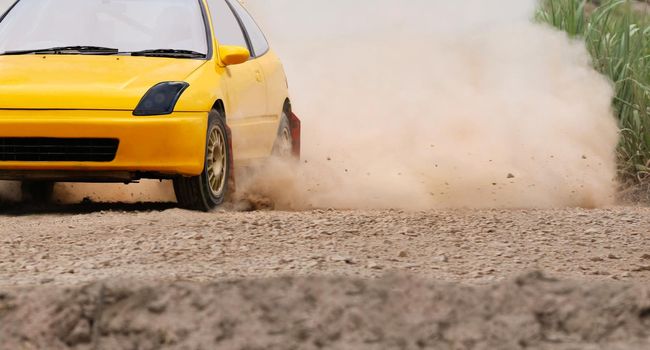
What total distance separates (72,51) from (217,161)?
1161 mm

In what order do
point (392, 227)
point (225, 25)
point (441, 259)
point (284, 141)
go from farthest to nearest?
1. point (284, 141)
2. point (225, 25)
3. point (392, 227)
4. point (441, 259)

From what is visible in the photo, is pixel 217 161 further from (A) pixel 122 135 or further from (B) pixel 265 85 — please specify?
(B) pixel 265 85

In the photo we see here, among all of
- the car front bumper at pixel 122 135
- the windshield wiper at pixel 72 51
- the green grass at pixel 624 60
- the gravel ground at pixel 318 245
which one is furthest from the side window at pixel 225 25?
the green grass at pixel 624 60

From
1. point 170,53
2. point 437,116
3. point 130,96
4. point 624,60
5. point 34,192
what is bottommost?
point 34,192

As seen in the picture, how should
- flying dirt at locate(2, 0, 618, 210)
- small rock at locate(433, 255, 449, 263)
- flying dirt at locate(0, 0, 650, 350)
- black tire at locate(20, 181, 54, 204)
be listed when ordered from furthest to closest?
1. flying dirt at locate(2, 0, 618, 210)
2. black tire at locate(20, 181, 54, 204)
3. small rock at locate(433, 255, 449, 263)
4. flying dirt at locate(0, 0, 650, 350)

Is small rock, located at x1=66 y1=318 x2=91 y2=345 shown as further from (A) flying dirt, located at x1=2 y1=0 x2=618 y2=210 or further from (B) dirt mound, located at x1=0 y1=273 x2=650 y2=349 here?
(A) flying dirt, located at x1=2 y1=0 x2=618 y2=210

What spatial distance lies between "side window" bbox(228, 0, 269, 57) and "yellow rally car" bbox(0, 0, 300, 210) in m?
0.22

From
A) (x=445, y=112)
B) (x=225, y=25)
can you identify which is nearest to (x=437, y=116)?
(x=445, y=112)

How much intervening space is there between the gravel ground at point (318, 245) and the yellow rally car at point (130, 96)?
0.32 metres

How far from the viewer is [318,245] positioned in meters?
6.69

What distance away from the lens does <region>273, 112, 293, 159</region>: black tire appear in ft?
33.5

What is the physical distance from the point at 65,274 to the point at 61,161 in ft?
8.41

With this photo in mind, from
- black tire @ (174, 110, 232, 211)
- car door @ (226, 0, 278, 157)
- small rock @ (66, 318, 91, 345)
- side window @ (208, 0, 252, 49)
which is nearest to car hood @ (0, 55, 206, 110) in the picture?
black tire @ (174, 110, 232, 211)

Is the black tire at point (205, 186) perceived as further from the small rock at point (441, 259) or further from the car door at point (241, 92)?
the small rock at point (441, 259)
